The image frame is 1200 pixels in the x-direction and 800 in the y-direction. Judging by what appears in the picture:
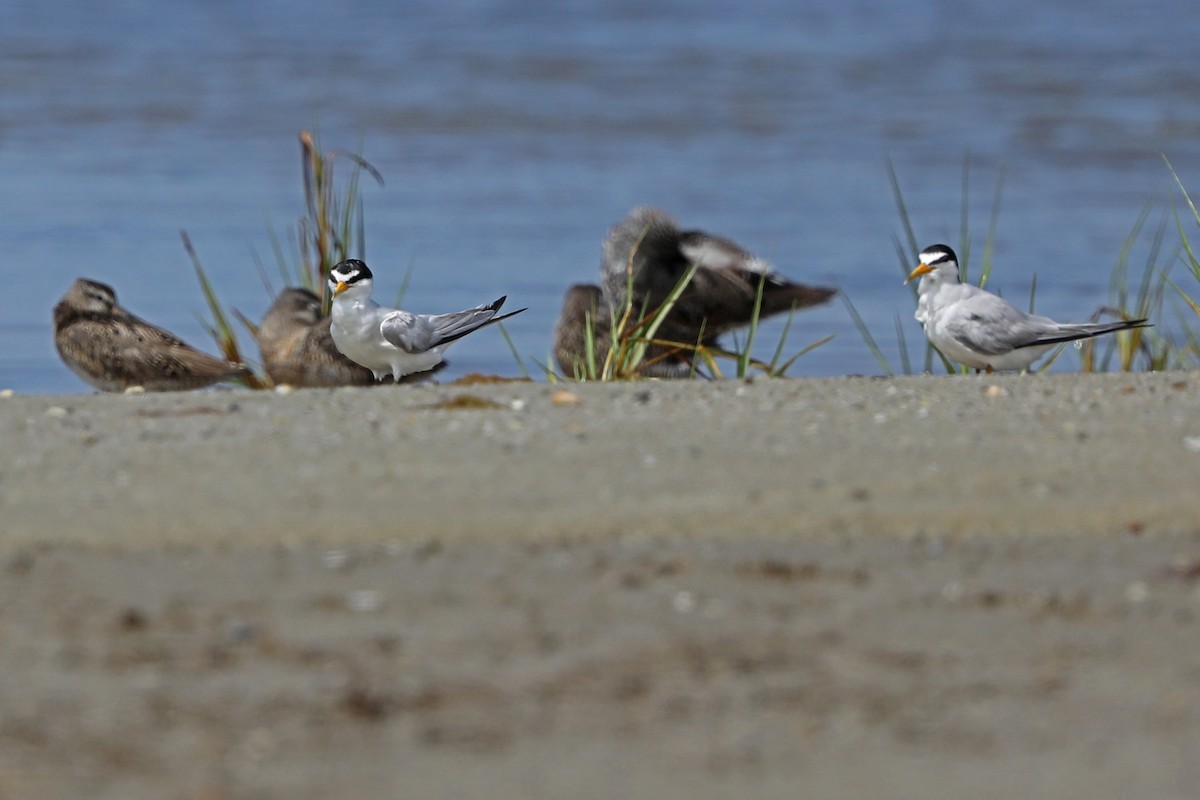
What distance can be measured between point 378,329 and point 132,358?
1204 millimetres

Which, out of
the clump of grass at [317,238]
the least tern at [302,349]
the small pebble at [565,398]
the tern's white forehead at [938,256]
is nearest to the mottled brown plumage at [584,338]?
the least tern at [302,349]

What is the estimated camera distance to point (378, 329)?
251 inches

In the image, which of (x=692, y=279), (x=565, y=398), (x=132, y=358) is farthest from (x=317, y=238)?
(x=565, y=398)

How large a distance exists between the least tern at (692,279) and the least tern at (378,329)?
2.15 metres

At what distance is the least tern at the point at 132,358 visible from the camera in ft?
23.0

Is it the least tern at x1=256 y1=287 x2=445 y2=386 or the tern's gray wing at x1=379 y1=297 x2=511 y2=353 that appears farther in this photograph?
the least tern at x1=256 y1=287 x2=445 y2=386

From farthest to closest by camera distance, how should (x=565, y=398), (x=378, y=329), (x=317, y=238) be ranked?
(x=317, y=238)
(x=378, y=329)
(x=565, y=398)

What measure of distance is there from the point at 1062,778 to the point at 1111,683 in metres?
0.39

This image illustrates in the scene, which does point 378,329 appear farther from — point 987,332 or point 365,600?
point 365,600

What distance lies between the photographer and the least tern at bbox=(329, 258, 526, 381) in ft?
20.8

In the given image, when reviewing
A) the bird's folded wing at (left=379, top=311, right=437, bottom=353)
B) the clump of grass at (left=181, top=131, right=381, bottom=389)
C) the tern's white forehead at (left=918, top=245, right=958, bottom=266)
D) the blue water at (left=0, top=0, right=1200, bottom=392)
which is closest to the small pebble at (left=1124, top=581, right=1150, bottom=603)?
the tern's white forehead at (left=918, top=245, right=958, bottom=266)

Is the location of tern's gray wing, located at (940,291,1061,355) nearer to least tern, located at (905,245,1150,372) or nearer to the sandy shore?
least tern, located at (905,245,1150,372)

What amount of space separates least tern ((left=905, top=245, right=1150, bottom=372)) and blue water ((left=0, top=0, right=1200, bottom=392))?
210 centimetres

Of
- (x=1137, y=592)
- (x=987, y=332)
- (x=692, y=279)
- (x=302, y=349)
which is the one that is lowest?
(x=692, y=279)
